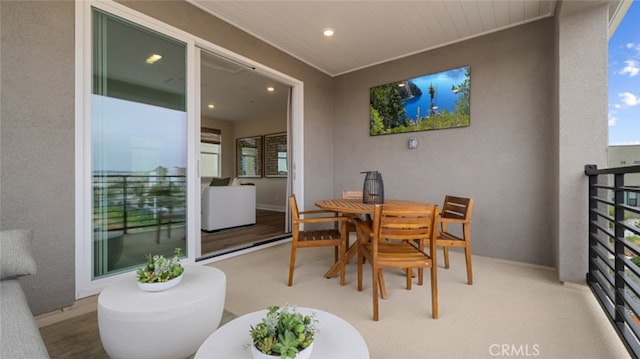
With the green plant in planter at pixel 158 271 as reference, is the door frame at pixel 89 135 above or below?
above

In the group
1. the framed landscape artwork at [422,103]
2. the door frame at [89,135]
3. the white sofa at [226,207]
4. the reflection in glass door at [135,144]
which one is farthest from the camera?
the white sofa at [226,207]

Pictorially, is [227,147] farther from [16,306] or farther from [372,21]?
[16,306]

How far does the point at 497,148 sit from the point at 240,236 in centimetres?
377

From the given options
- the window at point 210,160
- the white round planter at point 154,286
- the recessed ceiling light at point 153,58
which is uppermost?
the recessed ceiling light at point 153,58

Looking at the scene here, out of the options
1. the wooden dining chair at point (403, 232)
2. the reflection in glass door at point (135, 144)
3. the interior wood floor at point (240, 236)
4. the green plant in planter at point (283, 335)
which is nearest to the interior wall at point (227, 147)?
the interior wood floor at point (240, 236)

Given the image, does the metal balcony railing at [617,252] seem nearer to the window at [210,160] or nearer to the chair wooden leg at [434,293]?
the chair wooden leg at [434,293]

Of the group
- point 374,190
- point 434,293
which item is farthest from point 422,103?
point 434,293

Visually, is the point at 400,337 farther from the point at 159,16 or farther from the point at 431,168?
the point at 159,16

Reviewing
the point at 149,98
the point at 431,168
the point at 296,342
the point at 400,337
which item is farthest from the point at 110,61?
the point at 431,168

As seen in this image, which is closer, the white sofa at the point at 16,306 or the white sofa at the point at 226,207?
the white sofa at the point at 16,306

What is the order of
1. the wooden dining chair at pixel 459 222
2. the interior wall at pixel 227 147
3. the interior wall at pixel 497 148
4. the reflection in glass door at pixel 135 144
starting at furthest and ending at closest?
the interior wall at pixel 227 147 → the interior wall at pixel 497 148 → the wooden dining chair at pixel 459 222 → the reflection in glass door at pixel 135 144

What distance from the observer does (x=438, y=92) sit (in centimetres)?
358

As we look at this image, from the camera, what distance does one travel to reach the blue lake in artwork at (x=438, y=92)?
11.4 ft

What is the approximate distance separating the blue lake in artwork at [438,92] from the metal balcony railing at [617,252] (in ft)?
5.41
